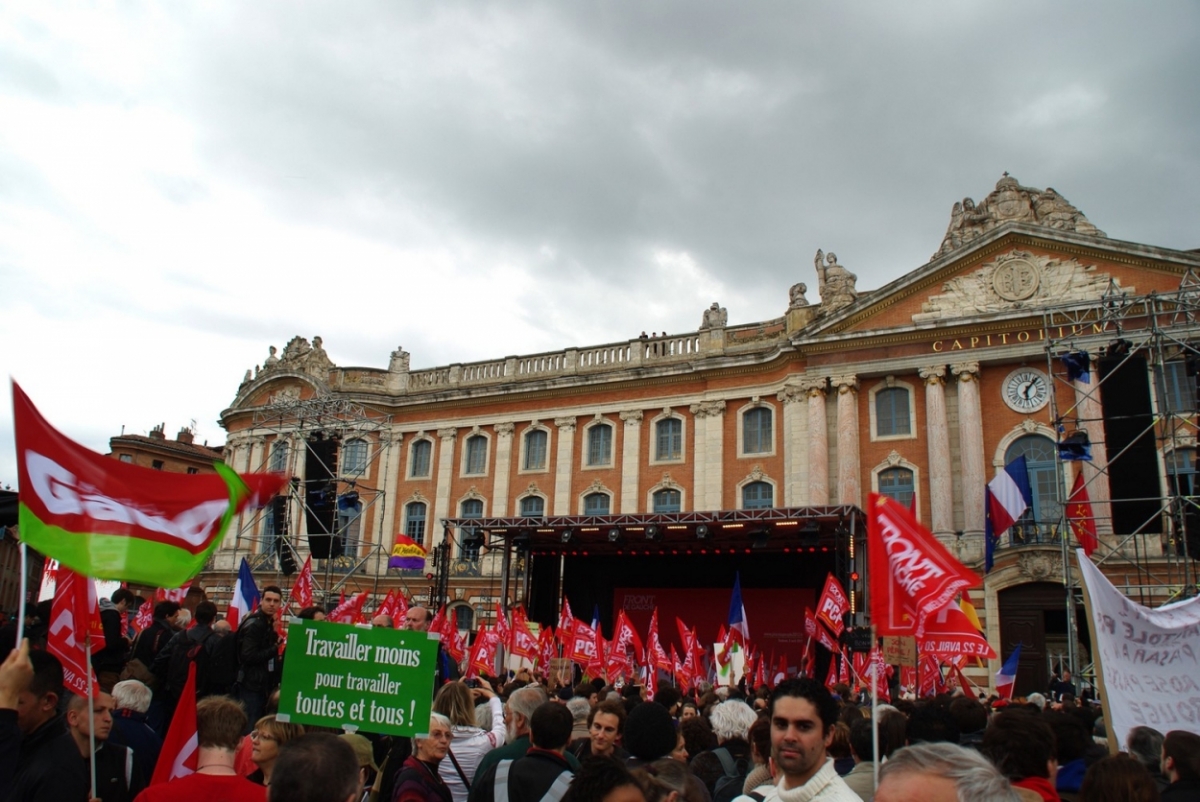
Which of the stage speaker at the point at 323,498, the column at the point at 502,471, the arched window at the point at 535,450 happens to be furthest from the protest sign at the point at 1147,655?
the column at the point at 502,471

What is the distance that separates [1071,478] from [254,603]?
20365 millimetres

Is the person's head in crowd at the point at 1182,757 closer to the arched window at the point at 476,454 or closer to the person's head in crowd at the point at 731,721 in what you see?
the person's head in crowd at the point at 731,721

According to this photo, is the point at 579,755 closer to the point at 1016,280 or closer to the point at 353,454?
the point at 1016,280

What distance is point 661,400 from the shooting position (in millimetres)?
32031

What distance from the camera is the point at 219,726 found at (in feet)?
13.9

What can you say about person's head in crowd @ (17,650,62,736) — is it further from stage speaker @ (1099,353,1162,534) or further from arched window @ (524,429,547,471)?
arched window @ (524,429,547,471)

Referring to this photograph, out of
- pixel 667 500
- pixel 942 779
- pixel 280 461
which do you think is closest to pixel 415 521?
pixel 280 461

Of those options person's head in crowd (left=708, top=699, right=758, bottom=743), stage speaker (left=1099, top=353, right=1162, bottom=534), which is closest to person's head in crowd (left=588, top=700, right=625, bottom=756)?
person's head in crowd (left=708, top=699, right=758, bottom=743)

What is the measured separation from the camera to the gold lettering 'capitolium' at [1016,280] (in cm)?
2561

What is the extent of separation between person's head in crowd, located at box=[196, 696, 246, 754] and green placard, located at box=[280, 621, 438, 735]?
83cm

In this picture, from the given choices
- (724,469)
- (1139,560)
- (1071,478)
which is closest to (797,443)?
(724,469)

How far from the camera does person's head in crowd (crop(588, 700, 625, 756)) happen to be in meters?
5.57

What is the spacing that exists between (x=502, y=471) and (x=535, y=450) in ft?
4.90

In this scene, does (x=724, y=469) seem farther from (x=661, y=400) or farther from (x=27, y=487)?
(x=27, y=487)
